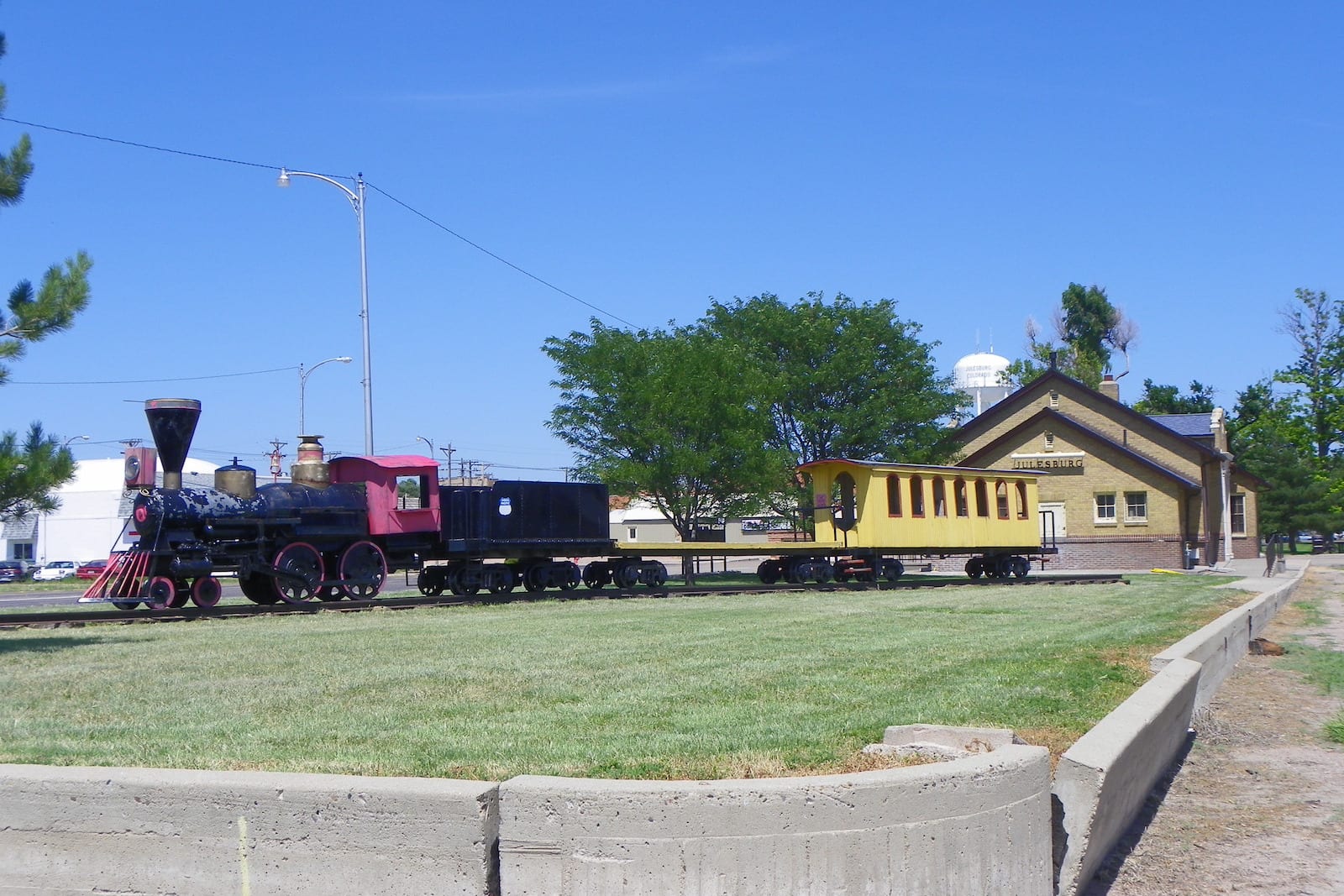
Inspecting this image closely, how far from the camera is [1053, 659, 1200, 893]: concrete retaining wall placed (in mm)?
5121

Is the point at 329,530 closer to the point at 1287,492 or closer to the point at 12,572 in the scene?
the point at 12,572

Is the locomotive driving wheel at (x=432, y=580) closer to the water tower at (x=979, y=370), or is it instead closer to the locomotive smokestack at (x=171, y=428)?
the locomotive smokestack at (x=171, y=428)

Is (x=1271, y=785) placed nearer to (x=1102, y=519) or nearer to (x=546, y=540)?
(x=546, y=540)

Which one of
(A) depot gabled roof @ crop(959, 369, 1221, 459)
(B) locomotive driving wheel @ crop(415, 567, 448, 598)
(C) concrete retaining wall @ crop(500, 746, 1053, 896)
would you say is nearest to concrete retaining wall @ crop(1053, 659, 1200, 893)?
(C) concrete retaining wall @ crop(500, 746, 1053, 896)

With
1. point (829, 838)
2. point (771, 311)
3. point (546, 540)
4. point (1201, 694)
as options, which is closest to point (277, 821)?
point (829, 838)

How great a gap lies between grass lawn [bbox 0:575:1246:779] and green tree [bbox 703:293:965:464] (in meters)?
25.4

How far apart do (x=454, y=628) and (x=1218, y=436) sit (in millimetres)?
42094

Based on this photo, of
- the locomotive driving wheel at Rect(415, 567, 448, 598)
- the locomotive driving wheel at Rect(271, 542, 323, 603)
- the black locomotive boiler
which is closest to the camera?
the black locomotive boiler

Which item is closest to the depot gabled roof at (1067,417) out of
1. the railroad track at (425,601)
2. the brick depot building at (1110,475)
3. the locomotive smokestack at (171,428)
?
the brick depot building at (1110,475)

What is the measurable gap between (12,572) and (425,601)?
4499 cm

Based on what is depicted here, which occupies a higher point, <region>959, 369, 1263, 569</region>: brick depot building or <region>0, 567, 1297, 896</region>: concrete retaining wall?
<region>959, 369, 1263, 569</region>: brick depot building

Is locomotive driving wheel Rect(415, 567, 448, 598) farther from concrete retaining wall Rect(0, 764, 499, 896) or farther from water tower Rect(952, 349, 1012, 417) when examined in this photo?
water tower Rect(952, 349, 1012, 417)

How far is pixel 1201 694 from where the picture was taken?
9.89 m

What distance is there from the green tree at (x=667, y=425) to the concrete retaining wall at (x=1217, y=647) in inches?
652
